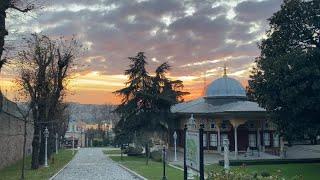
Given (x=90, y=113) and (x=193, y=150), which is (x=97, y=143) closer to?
(x=90, y=113)

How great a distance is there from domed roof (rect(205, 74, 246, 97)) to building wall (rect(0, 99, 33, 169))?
22.1 m

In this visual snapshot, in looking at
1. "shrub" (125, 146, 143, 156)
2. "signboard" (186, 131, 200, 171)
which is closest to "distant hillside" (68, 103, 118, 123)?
"shrub" (125, 146, 143, 156)

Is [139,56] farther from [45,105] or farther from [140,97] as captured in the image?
[45,105]

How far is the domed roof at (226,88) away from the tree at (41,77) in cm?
1946

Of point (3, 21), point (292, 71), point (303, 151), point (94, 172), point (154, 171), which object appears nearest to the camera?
point (3, 21)

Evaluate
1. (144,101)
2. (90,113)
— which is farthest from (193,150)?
(90,113)

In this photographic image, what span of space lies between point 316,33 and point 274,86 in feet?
15.8

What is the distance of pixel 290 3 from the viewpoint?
3559cm

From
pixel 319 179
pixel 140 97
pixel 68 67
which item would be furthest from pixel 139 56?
pixel 319 179

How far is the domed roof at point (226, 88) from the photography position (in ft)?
196

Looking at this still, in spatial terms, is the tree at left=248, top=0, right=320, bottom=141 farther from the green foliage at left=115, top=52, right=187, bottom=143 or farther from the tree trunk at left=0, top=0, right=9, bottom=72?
the green foliage at left=115, top=52, right=187, bottom=143

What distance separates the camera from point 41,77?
40.7 m

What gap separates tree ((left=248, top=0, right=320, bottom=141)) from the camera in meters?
32.6

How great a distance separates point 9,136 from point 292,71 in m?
24.6
